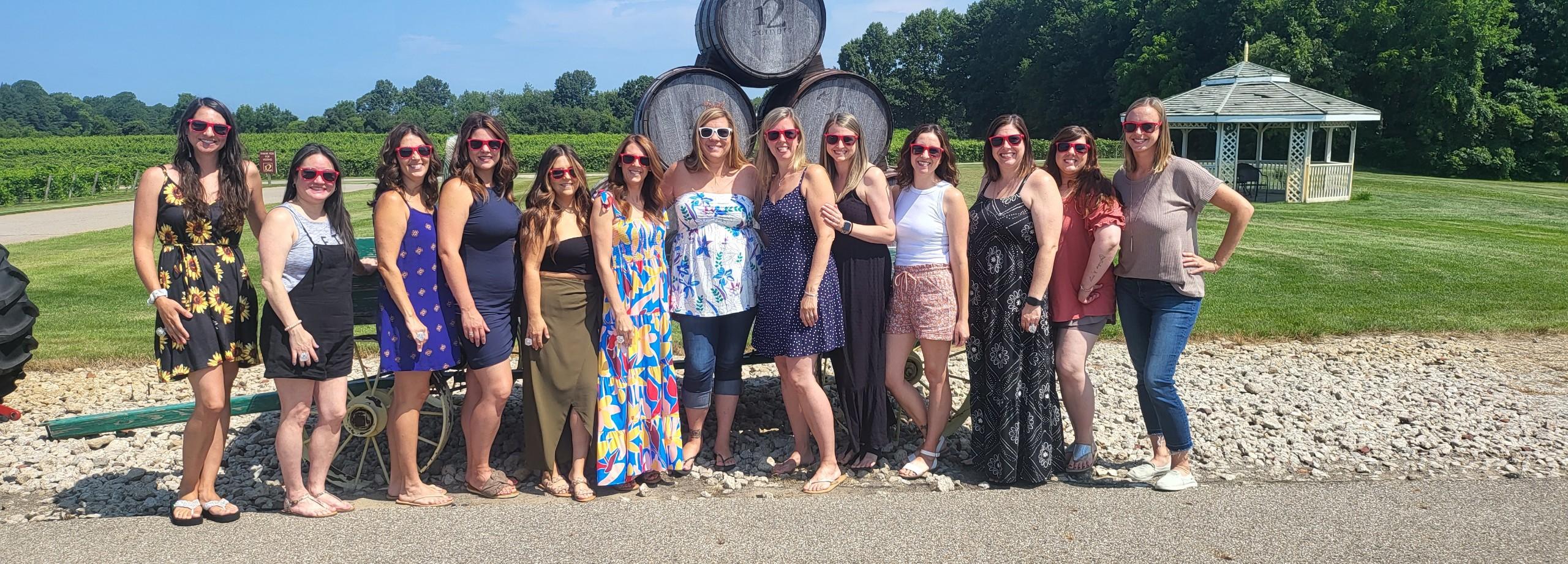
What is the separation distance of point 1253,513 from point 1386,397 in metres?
2.56

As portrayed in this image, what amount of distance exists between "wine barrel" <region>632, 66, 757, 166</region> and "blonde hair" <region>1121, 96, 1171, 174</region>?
6.16 feet

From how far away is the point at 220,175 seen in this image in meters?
4.01

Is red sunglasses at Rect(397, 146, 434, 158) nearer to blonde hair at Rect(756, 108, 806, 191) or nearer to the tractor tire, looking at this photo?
blonde hair at Rect(756, 108, 806, 191)

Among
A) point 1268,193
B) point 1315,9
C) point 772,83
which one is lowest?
point 1268,193

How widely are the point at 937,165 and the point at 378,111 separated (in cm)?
8514

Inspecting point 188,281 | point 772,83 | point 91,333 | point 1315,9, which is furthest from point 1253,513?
point 1315,9

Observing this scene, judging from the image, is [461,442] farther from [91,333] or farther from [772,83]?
[91,333]

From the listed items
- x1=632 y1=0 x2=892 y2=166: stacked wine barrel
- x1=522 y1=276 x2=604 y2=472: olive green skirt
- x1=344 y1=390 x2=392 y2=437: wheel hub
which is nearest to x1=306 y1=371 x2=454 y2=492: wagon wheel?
x1=344 y1=390 x2=392 y2=437: wheel hub

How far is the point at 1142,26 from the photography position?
5447cm

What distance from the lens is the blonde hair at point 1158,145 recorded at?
14.3ft

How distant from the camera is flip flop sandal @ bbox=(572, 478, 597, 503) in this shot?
448cm

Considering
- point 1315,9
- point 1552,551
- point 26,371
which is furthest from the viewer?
Answer: point 1315,9

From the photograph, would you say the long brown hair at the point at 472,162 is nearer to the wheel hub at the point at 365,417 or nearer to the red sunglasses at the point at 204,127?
the red sunglasses at the point at 204,127

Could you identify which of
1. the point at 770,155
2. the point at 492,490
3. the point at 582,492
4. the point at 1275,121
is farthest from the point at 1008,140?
the point at 1275,121
